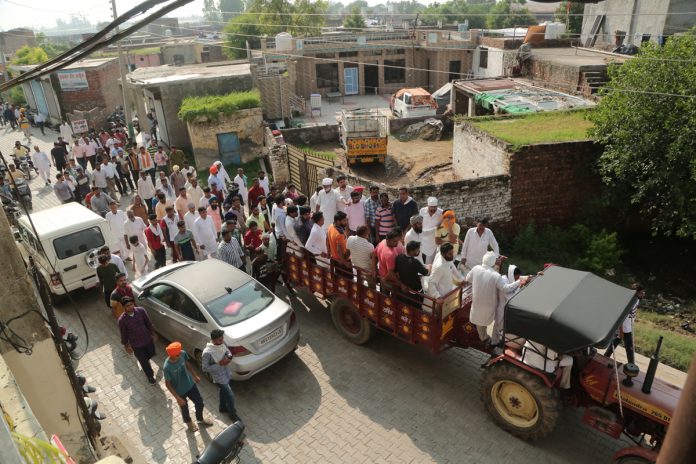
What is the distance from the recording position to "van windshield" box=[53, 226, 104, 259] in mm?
9602

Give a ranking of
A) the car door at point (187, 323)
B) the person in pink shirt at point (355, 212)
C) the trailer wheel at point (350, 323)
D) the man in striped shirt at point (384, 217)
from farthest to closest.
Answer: the person in pink shirt at point (355, 212) → the man in striped shirt at point (384, 217) → the trailer wheel at point (350, 323) → the car door at point (187, 323)

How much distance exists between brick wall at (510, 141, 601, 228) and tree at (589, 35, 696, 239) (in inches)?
24.8

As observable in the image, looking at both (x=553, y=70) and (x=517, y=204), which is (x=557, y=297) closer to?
(x=517, y=204)

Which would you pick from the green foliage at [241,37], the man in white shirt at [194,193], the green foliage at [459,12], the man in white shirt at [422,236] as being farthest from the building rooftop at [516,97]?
the green foliage at [459,12]

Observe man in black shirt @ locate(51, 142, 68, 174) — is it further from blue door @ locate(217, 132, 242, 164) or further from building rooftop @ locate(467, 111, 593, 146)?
building rooftop @ locate(467, 111, 593, 146)

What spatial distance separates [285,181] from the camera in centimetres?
1658

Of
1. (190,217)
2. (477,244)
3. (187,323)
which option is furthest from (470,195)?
(187,323)

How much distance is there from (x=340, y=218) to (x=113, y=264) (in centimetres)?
420

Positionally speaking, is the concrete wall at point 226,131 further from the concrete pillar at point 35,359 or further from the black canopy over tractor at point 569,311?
the black canopy over tractor at point 569,311

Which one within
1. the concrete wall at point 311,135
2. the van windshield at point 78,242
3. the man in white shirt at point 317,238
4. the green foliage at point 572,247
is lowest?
the green foliage at point 572,247

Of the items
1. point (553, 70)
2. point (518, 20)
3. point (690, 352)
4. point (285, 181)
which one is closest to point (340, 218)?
point (690, 352)

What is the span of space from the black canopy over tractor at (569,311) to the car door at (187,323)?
14.5 feet

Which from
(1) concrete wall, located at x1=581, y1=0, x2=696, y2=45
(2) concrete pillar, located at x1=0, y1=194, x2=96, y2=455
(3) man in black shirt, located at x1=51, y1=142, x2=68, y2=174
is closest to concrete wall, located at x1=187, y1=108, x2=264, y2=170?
(3) man in black shirt, located at x1=51, y1=142, x2=68, y2=174

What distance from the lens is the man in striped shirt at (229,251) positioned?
30.2 feet
